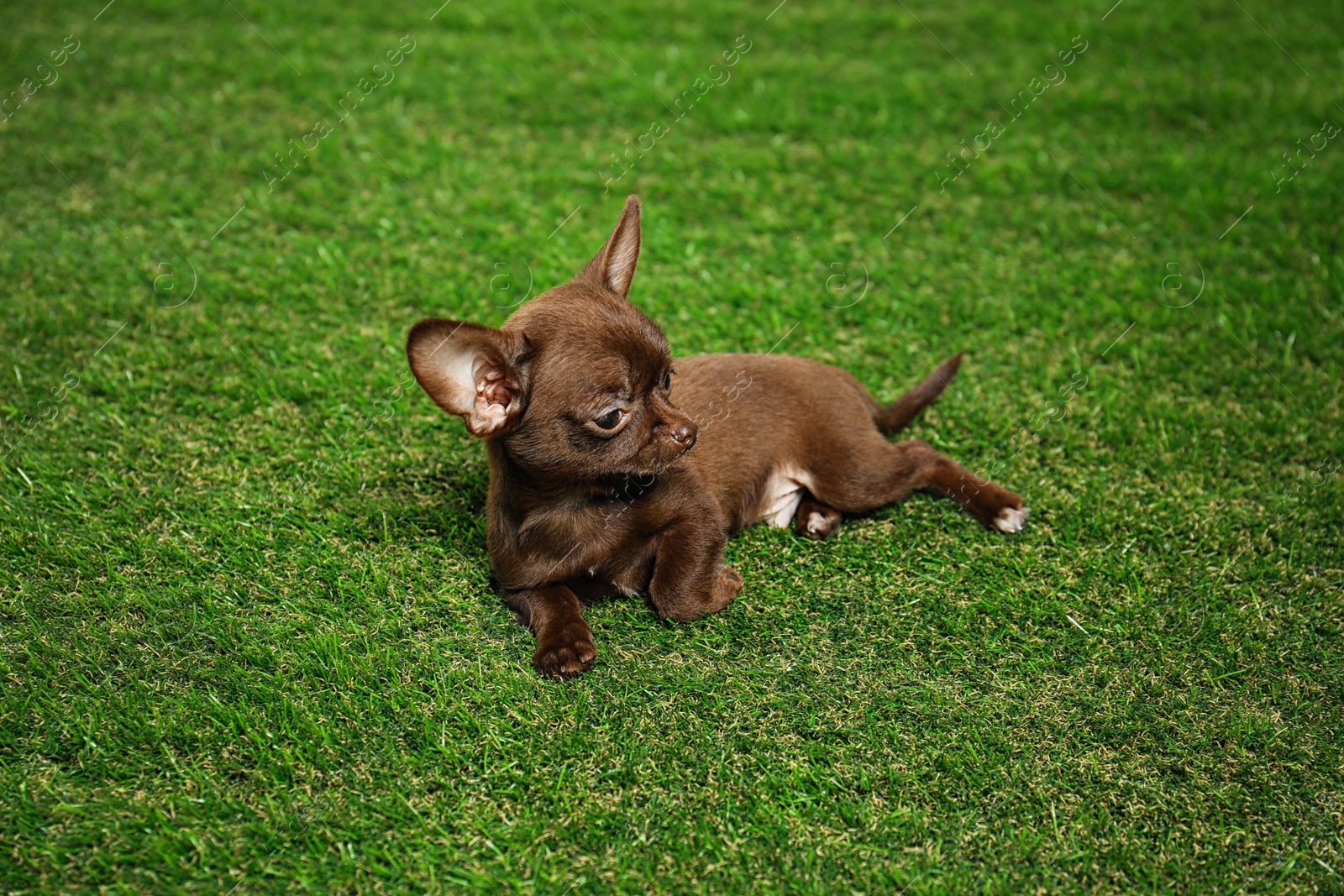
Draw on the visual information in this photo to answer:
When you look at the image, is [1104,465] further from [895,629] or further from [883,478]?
[895,629]

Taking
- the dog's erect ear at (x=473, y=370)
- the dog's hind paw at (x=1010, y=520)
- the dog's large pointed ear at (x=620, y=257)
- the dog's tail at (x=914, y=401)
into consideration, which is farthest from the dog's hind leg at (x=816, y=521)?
the dog's erect ear at (x=473, y=370)

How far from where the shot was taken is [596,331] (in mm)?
3168

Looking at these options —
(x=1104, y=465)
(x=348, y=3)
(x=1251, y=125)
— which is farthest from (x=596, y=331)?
(x=348, y=3)

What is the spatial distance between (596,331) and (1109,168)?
4.37 meters

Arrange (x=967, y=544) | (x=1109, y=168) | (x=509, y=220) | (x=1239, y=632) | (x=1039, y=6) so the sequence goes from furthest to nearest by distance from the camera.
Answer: (x=1039, y=6)
(x=1109, y=168)
(x=509, y=220)
(x=967, y=544)
(x=1239, y=632)

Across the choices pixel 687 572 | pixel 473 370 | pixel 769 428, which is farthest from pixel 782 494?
pixel 473 370

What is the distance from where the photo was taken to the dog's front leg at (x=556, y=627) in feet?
11.0

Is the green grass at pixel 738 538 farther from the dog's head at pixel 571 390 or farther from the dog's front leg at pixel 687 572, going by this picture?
the dog's head at pixel 571 390

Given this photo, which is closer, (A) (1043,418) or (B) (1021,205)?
(A) (1043,418)

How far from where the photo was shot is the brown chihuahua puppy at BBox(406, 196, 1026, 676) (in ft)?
10.3

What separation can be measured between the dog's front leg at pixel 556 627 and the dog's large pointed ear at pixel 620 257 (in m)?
1.08

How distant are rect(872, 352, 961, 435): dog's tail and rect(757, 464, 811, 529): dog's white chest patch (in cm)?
52

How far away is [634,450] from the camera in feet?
10.6

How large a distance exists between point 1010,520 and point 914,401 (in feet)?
2.23
